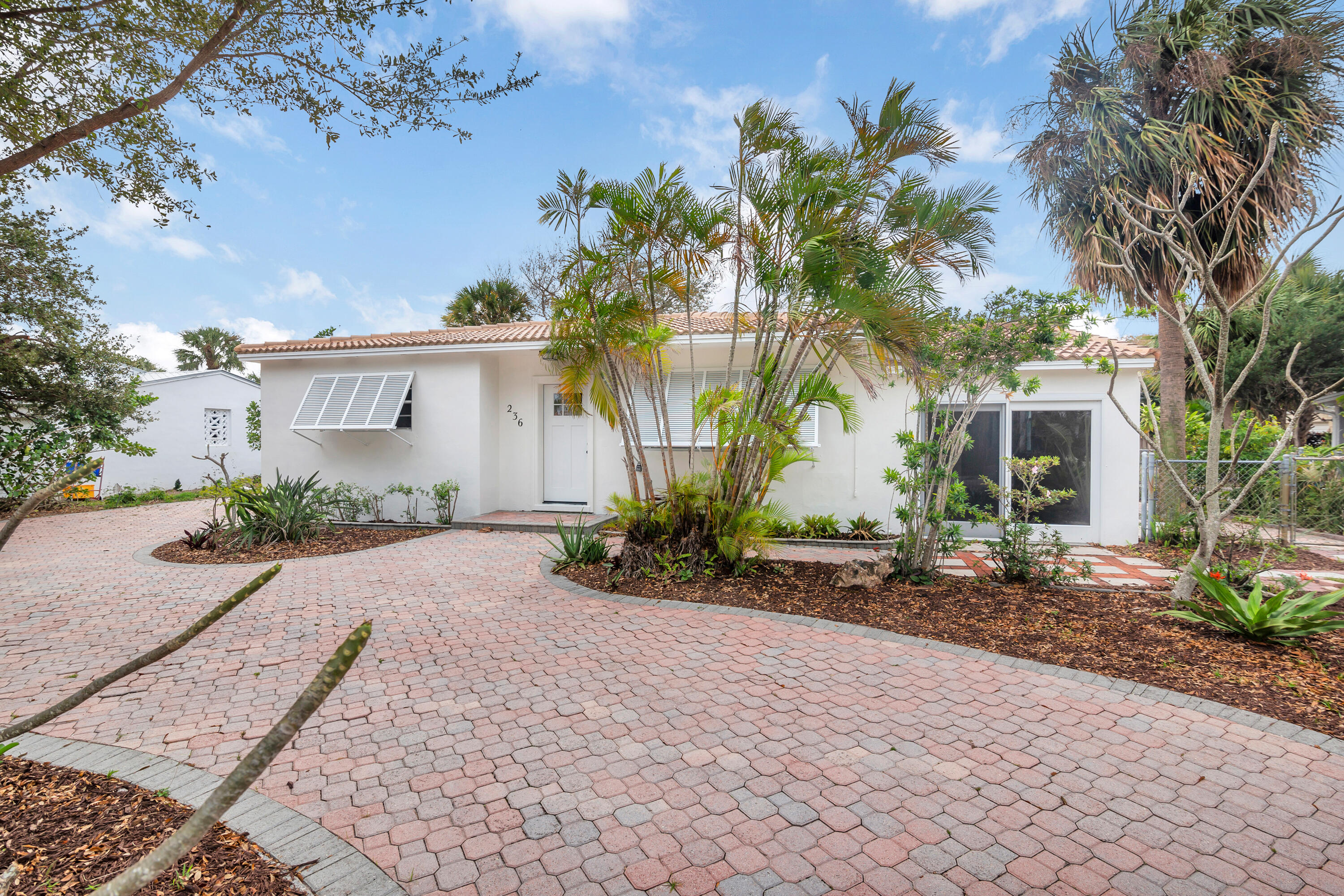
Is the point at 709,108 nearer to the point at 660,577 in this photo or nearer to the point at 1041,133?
the point at 1041,133

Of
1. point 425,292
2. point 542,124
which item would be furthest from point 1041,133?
point 425,292

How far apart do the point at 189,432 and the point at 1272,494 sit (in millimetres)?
26548

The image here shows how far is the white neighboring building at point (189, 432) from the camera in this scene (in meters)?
18.2

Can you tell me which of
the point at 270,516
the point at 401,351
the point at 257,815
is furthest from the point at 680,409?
the point at 257,815

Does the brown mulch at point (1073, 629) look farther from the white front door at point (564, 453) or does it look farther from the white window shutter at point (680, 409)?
the white front door at point (564, 453)

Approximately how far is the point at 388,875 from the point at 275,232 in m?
17.8

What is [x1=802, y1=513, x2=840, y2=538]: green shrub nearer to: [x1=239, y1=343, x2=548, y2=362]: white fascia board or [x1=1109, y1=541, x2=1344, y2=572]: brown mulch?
[x1=1109, y1=541, x2=1344, y2=572]: brown mulch

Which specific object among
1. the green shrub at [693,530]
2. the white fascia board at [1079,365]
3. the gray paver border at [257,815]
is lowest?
the gray paver border at [257,815]

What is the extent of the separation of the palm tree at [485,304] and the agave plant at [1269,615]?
20.1m

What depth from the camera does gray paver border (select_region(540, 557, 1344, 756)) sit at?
3.78 meters

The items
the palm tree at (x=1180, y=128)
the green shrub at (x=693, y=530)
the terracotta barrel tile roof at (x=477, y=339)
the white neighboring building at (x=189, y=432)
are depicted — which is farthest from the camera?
the white neighboring building at (x=189, y=432)

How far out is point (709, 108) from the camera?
12.8m

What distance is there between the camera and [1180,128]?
9.23 metres

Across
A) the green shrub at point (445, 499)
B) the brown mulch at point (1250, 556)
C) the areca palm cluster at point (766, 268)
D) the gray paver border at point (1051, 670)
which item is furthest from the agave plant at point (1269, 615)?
the green shrub at point (445, 499)
